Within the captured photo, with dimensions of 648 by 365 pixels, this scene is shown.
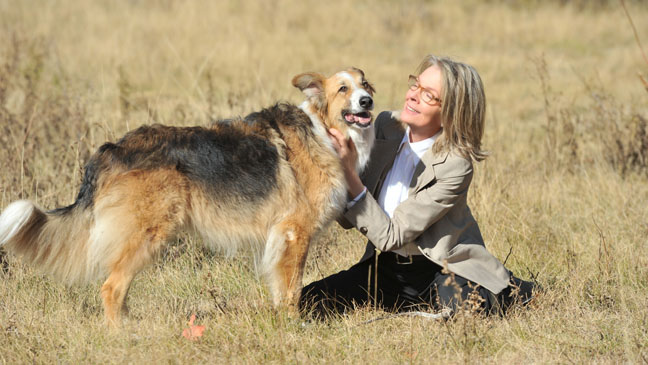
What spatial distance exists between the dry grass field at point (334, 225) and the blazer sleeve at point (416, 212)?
546mm

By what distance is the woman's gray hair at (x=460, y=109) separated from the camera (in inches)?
141

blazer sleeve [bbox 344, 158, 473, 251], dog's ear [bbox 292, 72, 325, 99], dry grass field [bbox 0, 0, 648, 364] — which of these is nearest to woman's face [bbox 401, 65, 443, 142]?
blazer sleeve [bbox 344, 158, 473, 251]

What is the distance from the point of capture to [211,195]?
346 centimetres

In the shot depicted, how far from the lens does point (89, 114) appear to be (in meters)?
6.69

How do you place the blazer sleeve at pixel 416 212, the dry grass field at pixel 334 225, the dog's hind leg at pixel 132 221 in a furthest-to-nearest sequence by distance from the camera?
the blazer sleeve at pixel 416 212, the dry grass field at pixel 334 225, the dog's hind leg at pixel 132 221

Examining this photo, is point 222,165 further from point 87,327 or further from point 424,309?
point 424,309

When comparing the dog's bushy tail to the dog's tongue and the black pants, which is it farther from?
the dog's tongue

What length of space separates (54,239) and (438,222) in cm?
221

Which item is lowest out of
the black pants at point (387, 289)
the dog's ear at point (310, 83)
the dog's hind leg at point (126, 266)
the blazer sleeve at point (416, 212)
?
the black pants at point (387, 289)

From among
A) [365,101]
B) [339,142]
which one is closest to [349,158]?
[339,142]

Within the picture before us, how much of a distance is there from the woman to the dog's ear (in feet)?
0.87

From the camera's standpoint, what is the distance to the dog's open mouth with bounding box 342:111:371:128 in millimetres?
3717

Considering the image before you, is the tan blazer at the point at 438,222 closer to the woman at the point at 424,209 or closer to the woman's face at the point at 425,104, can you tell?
the woman at the point at 424,209

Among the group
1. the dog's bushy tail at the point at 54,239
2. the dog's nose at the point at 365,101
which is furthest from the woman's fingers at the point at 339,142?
the dog's bushy tail at the point at 54,239
